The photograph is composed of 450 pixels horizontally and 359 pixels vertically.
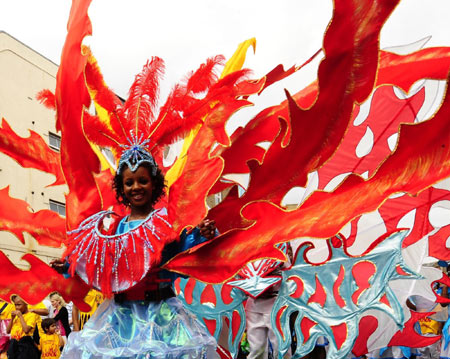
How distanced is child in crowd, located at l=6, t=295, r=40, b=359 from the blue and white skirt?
3.36m

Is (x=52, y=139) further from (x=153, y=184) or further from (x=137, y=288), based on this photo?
(x=137, y=288)

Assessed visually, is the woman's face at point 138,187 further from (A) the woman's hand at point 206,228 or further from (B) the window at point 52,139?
(B) the window at point 52,139

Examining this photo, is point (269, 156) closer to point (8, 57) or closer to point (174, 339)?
point (174, 339)

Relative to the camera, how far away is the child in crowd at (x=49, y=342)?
6449 millimetres

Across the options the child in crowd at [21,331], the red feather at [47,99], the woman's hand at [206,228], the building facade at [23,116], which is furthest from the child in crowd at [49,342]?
the building facade at [23,116]

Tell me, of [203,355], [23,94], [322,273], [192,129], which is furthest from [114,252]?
[23,94]

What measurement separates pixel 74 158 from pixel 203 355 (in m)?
1.63

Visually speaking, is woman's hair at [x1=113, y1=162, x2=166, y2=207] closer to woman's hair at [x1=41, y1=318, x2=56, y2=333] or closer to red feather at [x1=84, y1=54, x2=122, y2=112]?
red feather at [x1=84, y1=54, x2=122, y2=112]

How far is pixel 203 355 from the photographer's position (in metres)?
2.81

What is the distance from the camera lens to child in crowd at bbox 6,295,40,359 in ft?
19.5

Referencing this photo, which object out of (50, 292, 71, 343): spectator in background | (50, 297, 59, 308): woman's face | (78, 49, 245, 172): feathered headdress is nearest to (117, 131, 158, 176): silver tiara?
(78, 49, 245, 172): feathered headdress

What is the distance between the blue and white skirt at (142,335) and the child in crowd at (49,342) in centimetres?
387

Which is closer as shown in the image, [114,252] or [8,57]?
[114,252]

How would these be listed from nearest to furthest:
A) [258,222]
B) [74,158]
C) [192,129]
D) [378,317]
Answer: [258,222], [192,129], [74,158], [378,317]
